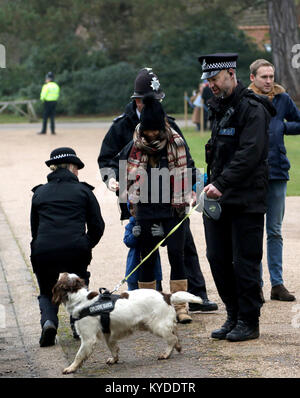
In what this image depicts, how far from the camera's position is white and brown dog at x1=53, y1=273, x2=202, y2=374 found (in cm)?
576

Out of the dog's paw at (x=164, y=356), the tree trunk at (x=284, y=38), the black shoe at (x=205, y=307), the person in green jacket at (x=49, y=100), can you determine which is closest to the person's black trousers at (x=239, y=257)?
the dog's paw at (x=164, y=356)

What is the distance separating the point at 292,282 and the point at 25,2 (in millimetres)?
35217

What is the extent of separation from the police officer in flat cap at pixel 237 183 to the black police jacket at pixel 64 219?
885 millimetres

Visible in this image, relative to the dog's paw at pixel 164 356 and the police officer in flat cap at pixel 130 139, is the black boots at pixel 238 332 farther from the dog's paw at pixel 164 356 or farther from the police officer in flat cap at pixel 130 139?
the police officer in flat cap at pixel 130 139

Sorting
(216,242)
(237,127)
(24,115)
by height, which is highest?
(237,127)

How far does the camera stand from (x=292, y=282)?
8.15 m

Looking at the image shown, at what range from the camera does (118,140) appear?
284 inches

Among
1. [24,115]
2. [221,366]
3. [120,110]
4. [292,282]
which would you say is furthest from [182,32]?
[221,366]

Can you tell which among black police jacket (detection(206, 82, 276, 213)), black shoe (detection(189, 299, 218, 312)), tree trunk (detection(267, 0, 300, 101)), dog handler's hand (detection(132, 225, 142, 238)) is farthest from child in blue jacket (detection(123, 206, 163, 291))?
tree trunk (detection(267, 0, 300, 101))

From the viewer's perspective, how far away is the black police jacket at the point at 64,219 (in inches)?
250

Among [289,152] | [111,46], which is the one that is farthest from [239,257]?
[111,46]

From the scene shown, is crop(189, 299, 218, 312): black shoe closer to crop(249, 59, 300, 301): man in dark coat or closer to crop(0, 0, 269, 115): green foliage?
crop(249, 59, 300, 301): man in dark coat

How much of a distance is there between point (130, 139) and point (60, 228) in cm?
117
